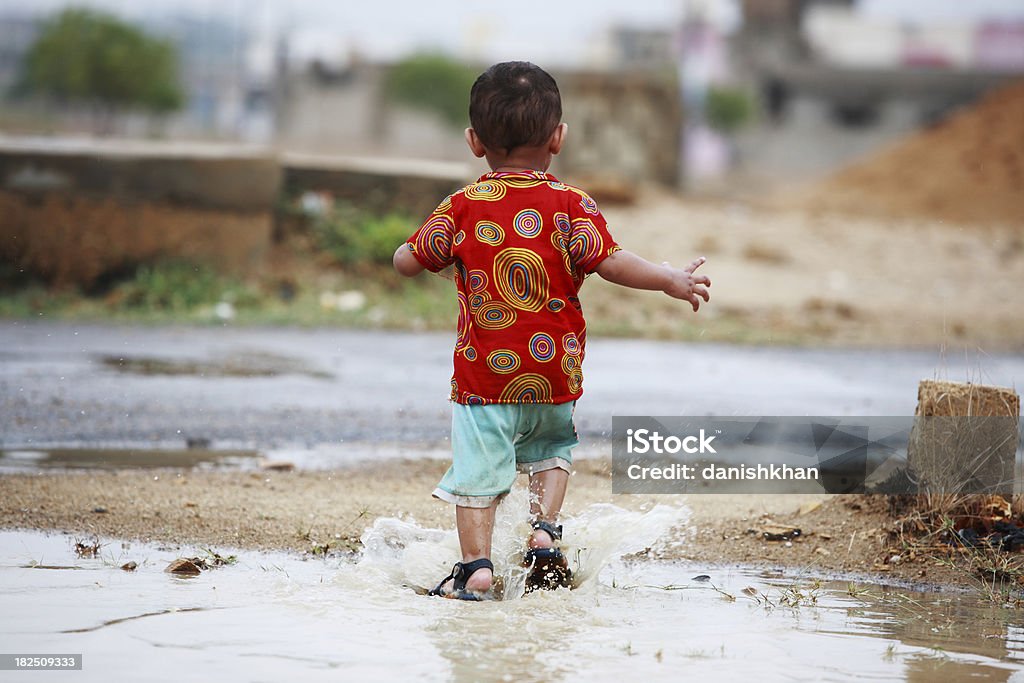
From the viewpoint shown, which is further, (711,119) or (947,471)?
(711,119)

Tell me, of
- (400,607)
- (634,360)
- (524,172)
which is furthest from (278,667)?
(634,360)

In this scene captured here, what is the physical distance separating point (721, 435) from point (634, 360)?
109 inches

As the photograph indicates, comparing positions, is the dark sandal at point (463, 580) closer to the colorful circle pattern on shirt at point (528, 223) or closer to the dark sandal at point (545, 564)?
the dark sandal at point (545, 564)

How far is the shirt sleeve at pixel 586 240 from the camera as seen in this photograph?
3.22 meters

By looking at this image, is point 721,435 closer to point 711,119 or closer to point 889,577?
point 889,577

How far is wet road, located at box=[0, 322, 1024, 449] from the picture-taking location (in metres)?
5.75

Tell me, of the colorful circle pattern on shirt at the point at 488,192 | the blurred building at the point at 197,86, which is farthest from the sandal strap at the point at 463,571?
the blurred building at the point at 197,86

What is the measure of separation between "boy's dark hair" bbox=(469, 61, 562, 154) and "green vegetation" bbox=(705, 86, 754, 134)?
133 ft

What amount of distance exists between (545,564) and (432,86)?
38.9 m

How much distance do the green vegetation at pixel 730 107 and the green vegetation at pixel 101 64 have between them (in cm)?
1910

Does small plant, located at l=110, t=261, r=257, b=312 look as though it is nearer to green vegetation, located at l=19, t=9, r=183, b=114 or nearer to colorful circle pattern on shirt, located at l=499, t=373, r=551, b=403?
colorful circle pattern on shirt, located at l=499, t=373, r=551, b=403

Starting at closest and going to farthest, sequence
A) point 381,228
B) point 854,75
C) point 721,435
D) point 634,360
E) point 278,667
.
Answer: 1. point 278,667
2. point 721,435
3. point 634,360
4. point 381,228
5. point 854,75

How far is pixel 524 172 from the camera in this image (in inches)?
130

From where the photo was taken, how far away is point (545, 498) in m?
3.36
